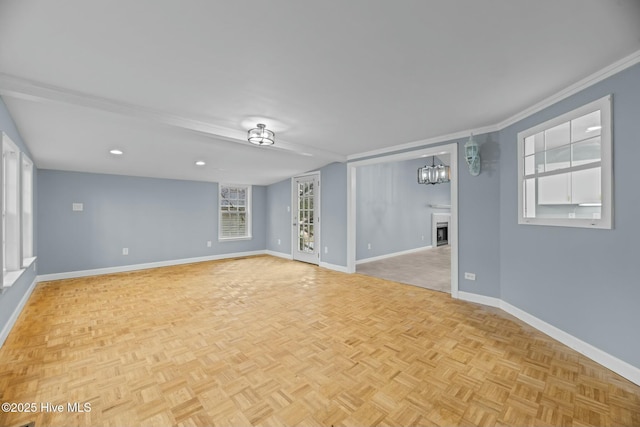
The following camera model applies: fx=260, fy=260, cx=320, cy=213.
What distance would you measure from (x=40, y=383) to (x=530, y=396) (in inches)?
131

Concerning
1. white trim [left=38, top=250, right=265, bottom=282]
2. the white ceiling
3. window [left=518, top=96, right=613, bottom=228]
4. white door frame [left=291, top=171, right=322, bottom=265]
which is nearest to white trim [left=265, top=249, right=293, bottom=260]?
white door frame [left=291, top=171, right=322, bottom=265]

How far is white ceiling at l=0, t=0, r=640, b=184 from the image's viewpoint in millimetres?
1454

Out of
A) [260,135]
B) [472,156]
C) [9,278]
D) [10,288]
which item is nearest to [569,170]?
[472,156]

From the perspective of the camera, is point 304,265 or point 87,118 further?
point 304,265

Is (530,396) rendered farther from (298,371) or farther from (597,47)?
(597,47)

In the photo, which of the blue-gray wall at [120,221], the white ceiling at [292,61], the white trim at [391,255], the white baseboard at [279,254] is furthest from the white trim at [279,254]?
the white ceiling at [292,61]

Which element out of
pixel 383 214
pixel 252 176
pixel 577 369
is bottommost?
pixel 577 369

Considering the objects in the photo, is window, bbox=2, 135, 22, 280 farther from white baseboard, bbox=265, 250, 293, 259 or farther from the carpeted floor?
the carpeted floor

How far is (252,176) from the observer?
249 inches

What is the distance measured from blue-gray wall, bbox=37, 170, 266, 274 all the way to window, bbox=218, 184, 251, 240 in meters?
0.19

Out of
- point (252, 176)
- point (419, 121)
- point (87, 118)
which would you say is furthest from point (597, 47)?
point (252, 176)

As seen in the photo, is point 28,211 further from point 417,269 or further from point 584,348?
point 584,348

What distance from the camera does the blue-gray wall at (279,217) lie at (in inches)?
264

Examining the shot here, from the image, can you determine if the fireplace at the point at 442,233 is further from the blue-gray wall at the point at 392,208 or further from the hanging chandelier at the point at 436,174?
the hanging chandelier at the point at 436,174
